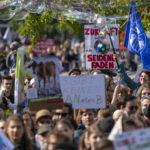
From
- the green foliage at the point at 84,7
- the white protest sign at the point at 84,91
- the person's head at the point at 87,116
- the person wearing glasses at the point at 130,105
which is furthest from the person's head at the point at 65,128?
the green foliage at the point at 84,7

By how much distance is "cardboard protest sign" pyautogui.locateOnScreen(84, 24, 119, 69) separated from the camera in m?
9.52

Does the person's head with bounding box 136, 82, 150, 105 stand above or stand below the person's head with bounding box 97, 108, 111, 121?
above

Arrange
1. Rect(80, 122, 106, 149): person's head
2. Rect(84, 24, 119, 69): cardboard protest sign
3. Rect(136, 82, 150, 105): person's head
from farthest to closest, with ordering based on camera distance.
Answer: Rect(84, 24, 119, 69): cardboard protest sign < Rect(136, 82, 150, 105): person's head < Rect(80, 122, 106, 149): person's head

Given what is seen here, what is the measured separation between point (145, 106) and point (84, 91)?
92 centimetres

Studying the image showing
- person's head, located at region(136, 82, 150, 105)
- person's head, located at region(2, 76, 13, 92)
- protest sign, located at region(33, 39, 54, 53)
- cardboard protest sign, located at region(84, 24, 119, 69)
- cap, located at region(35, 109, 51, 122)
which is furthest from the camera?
protest sign, located at region(33, 39, 54, 53)

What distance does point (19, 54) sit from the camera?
866cm

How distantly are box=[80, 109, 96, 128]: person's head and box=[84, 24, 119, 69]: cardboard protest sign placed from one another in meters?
2.36

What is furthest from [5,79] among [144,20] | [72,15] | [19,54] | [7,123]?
[144,20]

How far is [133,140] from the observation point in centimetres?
444

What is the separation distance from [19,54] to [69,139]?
11.8 feet

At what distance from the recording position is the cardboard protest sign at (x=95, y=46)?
9523 mm

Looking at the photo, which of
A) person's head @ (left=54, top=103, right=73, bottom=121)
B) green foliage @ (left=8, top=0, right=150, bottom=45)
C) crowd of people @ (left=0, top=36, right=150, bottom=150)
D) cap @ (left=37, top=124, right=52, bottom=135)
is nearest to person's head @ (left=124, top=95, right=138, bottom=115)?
crowd of people @ (left=0, top=36, right=150, bottom=150)

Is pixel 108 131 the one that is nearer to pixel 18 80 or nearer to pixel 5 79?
pixel 18 80

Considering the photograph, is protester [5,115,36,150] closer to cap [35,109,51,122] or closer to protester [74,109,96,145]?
cap [35,109,51,122]
